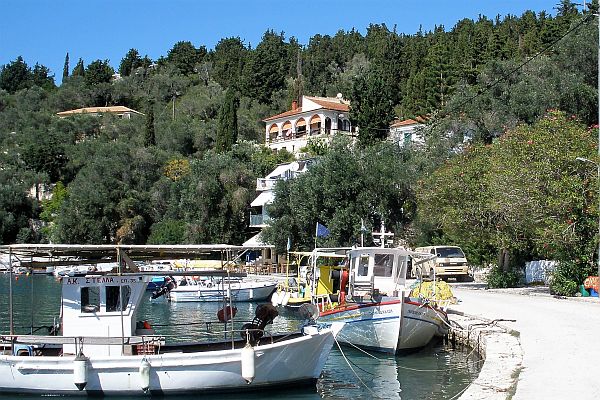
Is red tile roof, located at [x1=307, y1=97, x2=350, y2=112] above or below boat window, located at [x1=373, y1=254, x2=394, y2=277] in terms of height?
above

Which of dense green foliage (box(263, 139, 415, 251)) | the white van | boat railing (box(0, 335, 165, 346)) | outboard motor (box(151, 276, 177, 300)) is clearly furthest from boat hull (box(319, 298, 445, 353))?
dense green foliage (box(263, 139, 415, 251))

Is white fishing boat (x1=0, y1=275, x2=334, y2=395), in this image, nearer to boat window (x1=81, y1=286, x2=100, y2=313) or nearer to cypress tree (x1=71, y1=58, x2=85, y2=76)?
boat window (x1=81, y1=286, x2=100, y2=313)

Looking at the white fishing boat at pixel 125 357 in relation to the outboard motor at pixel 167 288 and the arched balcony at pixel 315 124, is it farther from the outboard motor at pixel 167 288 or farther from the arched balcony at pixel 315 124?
the arched balcony at pixel 315 124

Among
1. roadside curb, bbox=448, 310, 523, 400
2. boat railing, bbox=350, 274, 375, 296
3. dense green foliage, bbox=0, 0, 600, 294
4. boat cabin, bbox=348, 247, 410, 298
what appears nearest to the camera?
roadside curb, bbox=448, 310, 523, 400

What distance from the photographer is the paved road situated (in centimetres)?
1439

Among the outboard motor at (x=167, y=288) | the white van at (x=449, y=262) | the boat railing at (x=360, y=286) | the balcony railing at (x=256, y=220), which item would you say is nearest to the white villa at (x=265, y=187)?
the balcony railing at (x=256, y=220)

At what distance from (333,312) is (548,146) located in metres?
13.7

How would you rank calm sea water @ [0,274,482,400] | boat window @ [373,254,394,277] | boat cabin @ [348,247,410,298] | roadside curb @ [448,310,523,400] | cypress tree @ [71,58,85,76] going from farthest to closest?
cypress tree @ [71,58,85,76] → boat window @ [373,254,394,277] → boat cabin @ [348,247,410,298] → calm sea water @ [0,274,482,400] → roadside curb @ [448,310,523,400]

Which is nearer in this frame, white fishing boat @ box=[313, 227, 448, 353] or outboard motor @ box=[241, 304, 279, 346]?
outboard motor @ box=[241, 304, 279, 346]

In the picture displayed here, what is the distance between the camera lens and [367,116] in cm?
8362

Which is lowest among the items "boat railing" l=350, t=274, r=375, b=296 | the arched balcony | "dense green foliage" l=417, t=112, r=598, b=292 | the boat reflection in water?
the boat reflection in water

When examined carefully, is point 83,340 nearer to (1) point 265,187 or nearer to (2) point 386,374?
(2) point 386,374

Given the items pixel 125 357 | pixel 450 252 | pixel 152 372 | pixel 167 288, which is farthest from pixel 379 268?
pixel 167 288

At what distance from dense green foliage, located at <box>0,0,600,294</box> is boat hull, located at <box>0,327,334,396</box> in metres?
17.6
